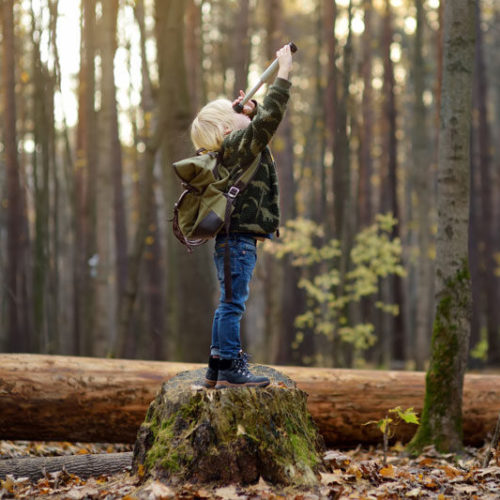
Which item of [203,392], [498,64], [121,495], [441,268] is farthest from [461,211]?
[498,64]

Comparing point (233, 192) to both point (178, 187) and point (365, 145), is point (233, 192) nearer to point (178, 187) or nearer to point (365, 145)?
point (178, 187)

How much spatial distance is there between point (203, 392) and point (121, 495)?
0.84 m

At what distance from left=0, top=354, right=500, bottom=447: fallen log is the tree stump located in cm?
168

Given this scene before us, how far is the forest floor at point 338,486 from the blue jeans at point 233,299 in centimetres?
91

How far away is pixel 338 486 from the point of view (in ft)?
13.1

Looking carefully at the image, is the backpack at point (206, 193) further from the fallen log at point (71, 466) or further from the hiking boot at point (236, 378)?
the fallen log at point (71, 466)

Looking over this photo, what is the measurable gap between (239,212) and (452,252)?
250 cm

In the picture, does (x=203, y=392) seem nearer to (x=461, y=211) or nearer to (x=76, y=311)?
(x=461, y=211)

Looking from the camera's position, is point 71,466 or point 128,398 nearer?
point 71,466

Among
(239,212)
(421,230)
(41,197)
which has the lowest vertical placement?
(239,212)

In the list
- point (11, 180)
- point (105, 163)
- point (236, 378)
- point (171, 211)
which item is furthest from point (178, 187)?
point (11, 180)

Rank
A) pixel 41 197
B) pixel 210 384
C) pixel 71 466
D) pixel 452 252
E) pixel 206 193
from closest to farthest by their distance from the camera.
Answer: pixel 206 193 < pixel 210 384 < pixel 71 466 < pixel 452 252 < pixel 41 197

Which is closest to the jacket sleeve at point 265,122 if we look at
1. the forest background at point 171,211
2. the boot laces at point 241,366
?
the boot laces at point 241,366

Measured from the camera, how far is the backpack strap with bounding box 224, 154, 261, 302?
13.7 ft
